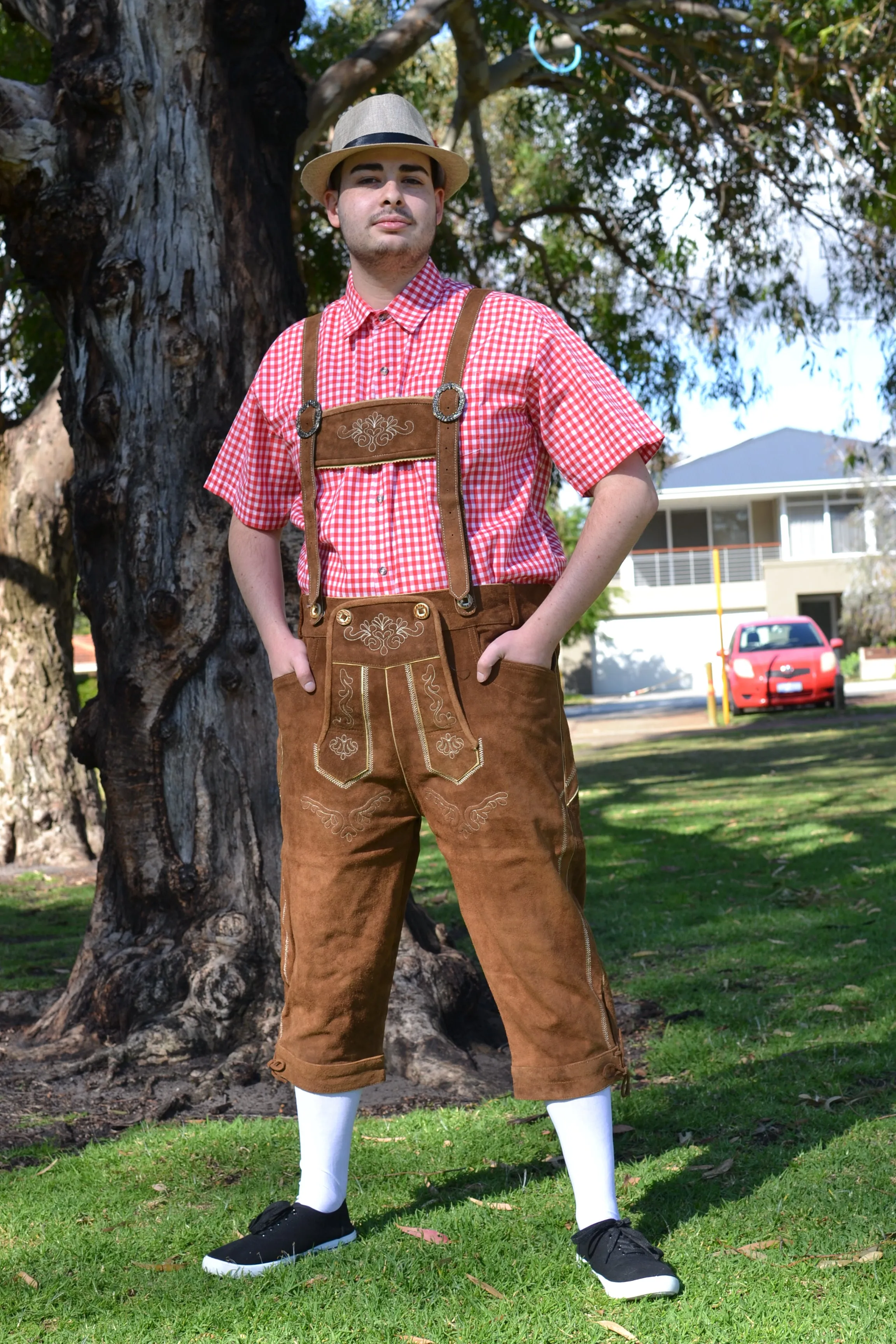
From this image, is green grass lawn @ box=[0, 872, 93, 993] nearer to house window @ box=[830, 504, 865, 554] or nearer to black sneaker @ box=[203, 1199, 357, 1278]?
black sneaker @ box=[203, 1199, 357, 1278]

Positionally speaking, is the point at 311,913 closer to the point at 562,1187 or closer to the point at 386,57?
the point at 562,1187

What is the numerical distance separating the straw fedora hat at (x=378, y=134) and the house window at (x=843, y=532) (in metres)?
40.3

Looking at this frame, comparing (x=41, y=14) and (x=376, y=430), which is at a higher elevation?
(x=41, y=14)

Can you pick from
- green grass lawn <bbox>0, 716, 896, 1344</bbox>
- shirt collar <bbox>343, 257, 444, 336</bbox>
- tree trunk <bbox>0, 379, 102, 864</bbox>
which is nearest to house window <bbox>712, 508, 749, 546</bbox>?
tree trunk <bbox>0, 379, 102, 864</bbox>

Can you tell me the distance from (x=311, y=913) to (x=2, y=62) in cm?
969

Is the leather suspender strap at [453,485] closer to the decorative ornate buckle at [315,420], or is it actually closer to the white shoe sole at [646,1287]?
the decorative ornate buckle at [315,420]

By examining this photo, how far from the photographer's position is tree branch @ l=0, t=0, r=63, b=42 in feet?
18.1

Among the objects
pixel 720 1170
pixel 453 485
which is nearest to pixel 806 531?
pixel 720 1170

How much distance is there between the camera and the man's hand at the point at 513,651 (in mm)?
2896

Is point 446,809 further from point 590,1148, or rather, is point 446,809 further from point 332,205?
point 332,205

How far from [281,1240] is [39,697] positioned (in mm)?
7939

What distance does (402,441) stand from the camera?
2.99 metres

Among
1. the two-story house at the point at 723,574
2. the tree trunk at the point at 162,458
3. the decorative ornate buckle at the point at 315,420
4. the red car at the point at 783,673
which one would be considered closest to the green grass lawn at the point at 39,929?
the tree trunk at the point at 162,458

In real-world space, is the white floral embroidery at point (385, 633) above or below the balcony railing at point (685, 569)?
below
